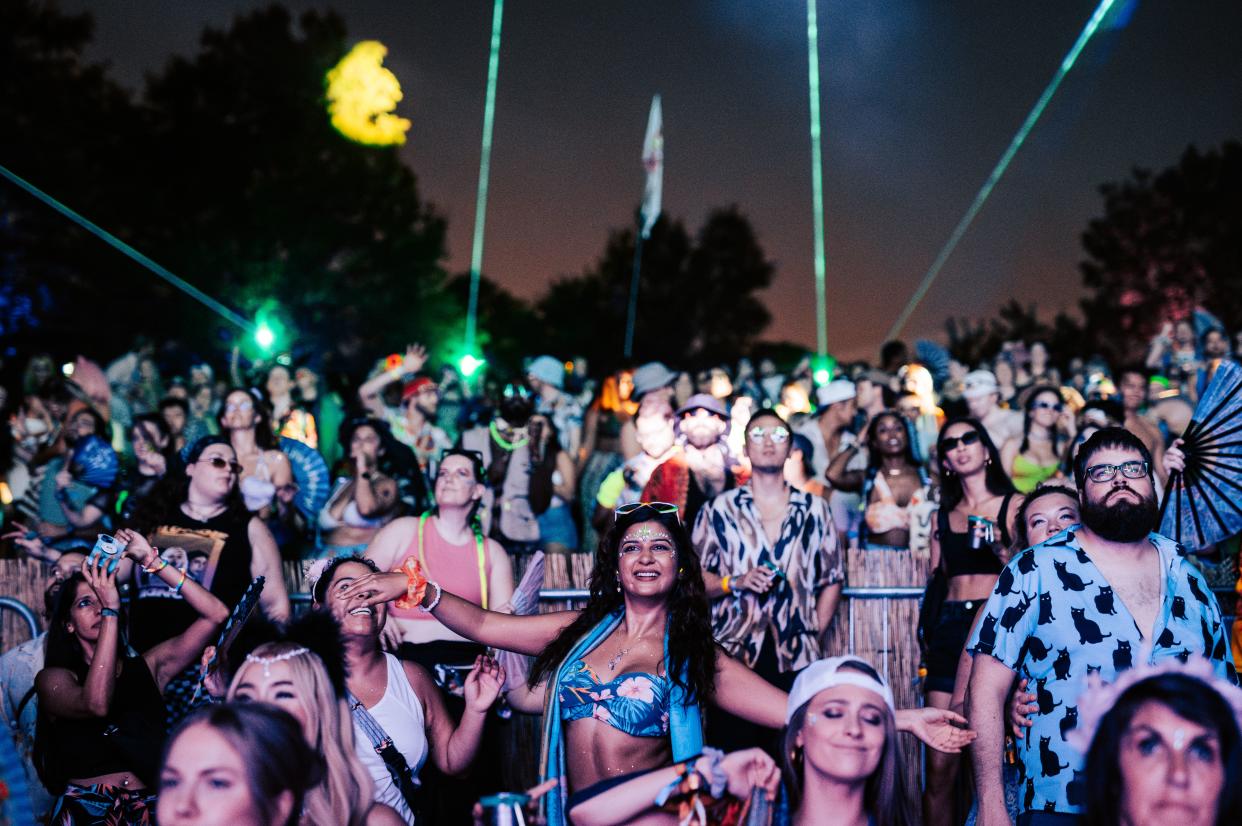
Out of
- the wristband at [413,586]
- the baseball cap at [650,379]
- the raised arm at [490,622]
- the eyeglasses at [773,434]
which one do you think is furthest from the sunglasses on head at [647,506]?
the baseball cap at [650,379]

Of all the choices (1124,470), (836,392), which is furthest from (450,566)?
(836,392)

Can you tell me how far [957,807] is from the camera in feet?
17.6

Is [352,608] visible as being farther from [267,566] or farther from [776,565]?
[776,565]

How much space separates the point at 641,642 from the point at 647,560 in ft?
0.98

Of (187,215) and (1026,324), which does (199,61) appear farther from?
(1026,324)

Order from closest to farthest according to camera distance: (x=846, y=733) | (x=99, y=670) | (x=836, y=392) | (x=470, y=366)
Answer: (x=846, y=733) → (x=99, y=670) → (x=836, y=392) → (x=470, y=366)

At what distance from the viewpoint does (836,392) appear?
9.29 metres

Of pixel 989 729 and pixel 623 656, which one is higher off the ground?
pixel 623 656

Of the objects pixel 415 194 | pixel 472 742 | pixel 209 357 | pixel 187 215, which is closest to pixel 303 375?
pixel 472 742

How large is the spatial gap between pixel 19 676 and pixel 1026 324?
29983mm

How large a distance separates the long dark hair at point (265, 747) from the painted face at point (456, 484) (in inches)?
106

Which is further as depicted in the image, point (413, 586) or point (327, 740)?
point (413, 586)

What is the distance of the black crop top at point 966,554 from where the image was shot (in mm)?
5348

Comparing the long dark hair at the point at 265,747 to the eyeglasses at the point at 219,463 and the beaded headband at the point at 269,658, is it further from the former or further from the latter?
the eyeglasses at the point at 219,463
